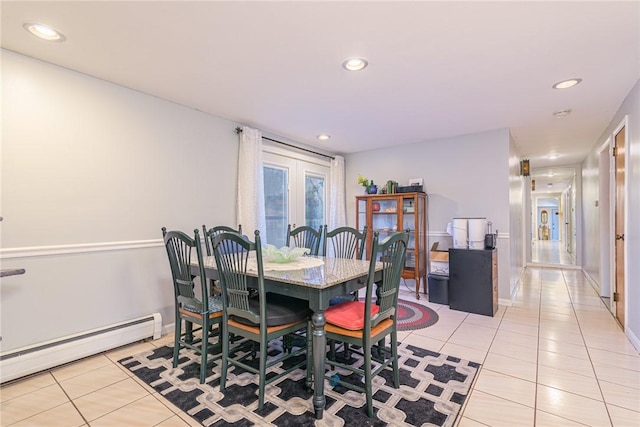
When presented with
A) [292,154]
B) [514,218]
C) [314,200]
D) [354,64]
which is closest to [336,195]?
[314,200]

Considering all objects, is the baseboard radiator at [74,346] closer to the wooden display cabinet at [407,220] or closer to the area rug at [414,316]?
the area rug at [414,316]

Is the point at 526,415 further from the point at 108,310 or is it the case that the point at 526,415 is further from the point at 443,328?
the point at 108,310

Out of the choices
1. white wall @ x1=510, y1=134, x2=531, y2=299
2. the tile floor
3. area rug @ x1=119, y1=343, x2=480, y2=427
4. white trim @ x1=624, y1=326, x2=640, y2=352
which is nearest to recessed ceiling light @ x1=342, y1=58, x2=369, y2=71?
area rug @ x1=119, y1=343, x2=480, y2=427

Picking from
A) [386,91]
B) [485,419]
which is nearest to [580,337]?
[485,419]

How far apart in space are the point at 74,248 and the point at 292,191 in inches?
107

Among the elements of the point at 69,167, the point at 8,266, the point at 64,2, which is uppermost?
the point at 64,2

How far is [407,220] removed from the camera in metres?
4.60

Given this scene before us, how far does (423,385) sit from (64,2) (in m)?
3.12

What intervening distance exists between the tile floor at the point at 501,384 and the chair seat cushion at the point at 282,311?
0.66 metres

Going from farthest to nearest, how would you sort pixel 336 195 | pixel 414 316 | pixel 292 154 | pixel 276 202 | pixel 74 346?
pixel 336 195 < pixel 292 154 < pixel 276 202 < pixel 414 316 < pixel 74 346

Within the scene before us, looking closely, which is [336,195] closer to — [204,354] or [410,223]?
[410,223]

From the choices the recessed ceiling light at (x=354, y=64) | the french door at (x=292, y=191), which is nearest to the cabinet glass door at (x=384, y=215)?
the french door at (x=292, y=191)

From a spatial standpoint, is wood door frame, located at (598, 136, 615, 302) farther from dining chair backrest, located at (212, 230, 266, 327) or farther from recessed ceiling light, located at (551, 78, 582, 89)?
dining chair backrest, located at (212, 230, 266, 327)

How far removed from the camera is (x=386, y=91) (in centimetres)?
276
